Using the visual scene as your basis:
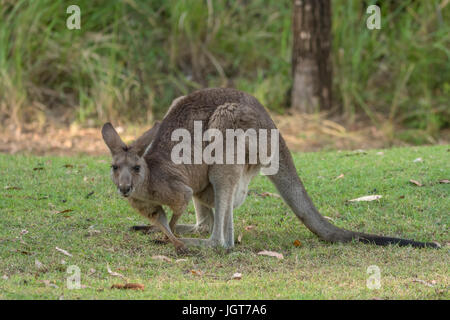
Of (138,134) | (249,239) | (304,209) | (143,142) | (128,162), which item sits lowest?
(249,239)

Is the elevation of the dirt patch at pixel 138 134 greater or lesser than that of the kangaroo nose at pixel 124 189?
lesser

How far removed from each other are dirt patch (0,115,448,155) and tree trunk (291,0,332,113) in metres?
0.26

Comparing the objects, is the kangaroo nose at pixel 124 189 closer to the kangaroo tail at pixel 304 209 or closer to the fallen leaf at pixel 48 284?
the fallen leaf at pixel 48 284

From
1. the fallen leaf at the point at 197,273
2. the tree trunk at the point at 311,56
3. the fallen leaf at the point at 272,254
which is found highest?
the tree trunk at the point at 311,56

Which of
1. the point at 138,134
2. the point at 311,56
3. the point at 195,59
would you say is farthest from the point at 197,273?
the point at 195,59

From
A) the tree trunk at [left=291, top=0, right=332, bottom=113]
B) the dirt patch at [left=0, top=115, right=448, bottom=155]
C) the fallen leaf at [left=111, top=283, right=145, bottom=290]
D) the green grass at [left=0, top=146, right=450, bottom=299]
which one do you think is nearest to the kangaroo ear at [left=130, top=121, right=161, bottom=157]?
the green grass at [left=0, top=146, right=450, bottom=299]

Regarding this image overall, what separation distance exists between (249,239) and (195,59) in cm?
533

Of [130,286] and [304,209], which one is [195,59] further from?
[130,286]

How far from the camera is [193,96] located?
463 cm

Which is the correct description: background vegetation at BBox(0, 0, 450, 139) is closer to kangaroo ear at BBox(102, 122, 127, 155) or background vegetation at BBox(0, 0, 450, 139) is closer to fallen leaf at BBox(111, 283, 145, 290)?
kangaroo ear at BBox(102, 122, 127, 155)

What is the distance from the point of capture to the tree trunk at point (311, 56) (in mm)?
8664

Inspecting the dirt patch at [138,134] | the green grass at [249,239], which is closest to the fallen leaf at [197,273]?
the green grass at [249,239]

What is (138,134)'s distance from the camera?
314 inches

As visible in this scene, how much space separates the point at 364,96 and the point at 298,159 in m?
2.73
